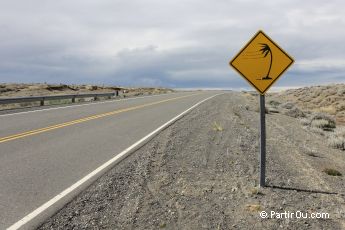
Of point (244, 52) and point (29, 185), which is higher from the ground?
point (244, 52)

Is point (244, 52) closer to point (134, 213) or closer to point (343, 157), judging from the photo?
point (134, 213)

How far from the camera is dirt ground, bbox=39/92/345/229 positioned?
640 centimetres

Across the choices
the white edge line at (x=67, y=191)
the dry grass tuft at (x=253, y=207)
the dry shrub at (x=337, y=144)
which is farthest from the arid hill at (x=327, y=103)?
the dry grass tuft at (x=253, y=207)

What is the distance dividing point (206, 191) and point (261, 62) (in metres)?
2.55

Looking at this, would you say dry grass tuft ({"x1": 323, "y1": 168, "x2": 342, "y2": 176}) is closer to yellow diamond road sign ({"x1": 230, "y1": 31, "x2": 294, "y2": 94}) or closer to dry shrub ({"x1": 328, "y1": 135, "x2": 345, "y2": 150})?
yellow diamond road sign ({"x1": 230, "y1": 31, "x2": 294, "y2": 94})

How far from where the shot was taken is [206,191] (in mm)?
7934

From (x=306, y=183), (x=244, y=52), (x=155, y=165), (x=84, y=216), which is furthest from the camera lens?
(x=155, y=165)

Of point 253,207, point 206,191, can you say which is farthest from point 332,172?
point 253,207

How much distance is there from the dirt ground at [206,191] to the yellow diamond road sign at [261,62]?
196cm

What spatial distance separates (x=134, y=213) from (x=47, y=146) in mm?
5964

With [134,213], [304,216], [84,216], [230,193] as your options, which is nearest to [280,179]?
[230,193]

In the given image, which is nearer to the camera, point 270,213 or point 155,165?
point 270,213

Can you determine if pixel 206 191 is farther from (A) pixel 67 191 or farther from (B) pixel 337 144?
(B) pixel 337 144

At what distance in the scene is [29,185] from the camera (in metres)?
7.90
